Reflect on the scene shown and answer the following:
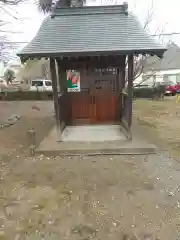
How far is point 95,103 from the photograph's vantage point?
8.75 meters

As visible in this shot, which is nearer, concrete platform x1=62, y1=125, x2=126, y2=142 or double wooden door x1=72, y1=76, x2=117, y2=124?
concrete platform x1=62, y1=125, x2=126, y2=142

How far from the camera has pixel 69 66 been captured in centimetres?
848

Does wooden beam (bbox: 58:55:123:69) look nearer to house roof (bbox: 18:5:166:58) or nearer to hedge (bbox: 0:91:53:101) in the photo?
house roof (bbox: 18:5:166:58)

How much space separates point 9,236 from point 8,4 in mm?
9164

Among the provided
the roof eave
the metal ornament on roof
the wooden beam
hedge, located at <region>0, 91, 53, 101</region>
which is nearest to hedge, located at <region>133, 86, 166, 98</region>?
hedge, located at <region>0, 91, 53, 101</region>

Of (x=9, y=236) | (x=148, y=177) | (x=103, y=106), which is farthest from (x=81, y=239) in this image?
(x=103, y=106)

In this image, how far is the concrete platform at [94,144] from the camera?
6535mm

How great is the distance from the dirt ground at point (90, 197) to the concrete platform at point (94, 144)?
251mm

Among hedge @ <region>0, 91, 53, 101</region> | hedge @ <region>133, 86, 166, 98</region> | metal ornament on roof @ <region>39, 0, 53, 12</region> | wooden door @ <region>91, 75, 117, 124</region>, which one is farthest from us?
hedge @ <region>0, 91, 53, 101</region>

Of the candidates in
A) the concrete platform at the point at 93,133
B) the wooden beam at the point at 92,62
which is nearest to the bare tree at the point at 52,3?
the wooden beam at the point at 92,62

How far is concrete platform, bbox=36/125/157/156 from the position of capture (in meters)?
6.54

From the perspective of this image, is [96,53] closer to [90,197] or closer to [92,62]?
[92,62]

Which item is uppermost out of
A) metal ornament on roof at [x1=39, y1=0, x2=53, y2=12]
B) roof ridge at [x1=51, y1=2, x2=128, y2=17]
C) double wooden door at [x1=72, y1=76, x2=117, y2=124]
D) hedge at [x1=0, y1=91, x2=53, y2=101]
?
metal ornament on roof at [x1=39, y1=0, x2=53, y2=12]

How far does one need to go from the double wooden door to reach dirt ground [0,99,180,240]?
8.83 feet
